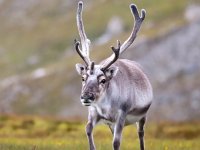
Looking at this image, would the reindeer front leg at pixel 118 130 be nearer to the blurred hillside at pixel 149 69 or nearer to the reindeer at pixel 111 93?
the reindeer at pixel 111 93

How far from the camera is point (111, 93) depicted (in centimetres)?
1480

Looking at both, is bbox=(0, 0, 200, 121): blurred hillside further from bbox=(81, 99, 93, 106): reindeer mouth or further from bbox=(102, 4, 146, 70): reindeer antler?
bbox=(81, 99, 93, 106): reindeer mouth

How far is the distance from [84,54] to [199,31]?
4677 inches

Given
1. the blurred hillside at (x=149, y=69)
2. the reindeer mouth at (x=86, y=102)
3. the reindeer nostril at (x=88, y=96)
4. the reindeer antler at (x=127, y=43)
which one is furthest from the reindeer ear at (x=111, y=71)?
the blurred hillside at (x=149, y=69)

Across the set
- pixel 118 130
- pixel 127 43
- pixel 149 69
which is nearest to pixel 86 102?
pixel 118 130

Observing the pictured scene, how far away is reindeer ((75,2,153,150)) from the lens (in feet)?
46.7

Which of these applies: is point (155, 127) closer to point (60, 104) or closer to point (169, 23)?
point (60, 104)

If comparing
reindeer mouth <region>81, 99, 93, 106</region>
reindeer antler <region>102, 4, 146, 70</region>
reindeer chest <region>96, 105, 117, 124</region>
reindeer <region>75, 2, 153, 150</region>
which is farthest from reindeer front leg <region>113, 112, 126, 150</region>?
reindeer mouth <region>81, 99, 93, 106</region>

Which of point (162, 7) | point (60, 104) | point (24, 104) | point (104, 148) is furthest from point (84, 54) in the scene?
point (162, 7)

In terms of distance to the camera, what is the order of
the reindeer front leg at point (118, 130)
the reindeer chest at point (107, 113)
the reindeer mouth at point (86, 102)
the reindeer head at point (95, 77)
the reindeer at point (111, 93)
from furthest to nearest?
the reindeer front leg at point (118, 130), the reindeer chest at point (107, 113), the reindeer at point (111, 93), the reindeer head at point (95, 77), the reindeer mouth at point (86, 102)

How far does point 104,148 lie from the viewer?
1853 centimetres

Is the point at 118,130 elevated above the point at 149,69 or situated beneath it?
situated beneath

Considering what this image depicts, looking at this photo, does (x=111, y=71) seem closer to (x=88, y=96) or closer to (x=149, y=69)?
(x=88, y=96)

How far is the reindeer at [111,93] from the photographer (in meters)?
14.2
